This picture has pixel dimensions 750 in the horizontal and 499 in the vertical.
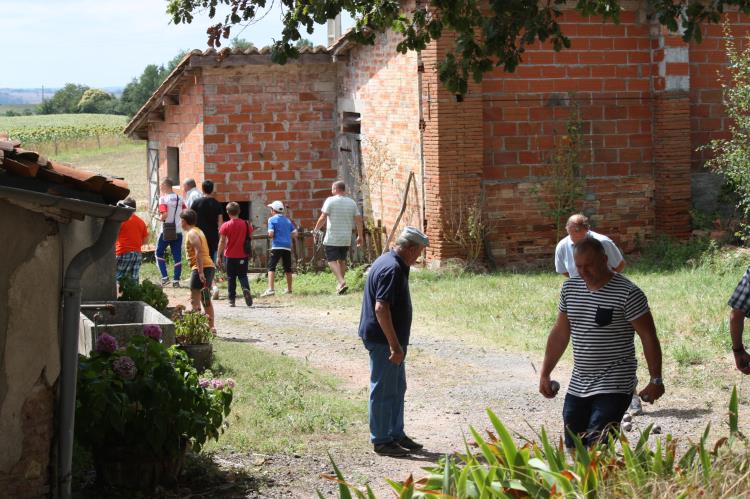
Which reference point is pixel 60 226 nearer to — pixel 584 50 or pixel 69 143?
pixel 584 50

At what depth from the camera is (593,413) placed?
630 cm

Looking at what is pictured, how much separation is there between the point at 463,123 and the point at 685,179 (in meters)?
3.99

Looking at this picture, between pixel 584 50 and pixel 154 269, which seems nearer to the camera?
pixel 584 50

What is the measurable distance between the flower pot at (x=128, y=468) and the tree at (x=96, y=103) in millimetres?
96080

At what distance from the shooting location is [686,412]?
9.36 m

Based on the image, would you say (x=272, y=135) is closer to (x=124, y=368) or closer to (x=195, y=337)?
(x=195, y=337)

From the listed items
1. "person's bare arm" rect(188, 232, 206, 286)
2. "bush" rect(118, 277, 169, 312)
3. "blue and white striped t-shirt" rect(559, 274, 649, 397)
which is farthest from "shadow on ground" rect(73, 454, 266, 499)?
"person's bare arm" rect(188, 232, 206, 286)

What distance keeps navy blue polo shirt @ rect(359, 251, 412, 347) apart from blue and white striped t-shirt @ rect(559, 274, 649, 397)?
1.87m

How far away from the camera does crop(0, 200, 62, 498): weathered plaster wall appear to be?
5973mm

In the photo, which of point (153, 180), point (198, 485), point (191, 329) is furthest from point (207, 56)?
point (198, 485)

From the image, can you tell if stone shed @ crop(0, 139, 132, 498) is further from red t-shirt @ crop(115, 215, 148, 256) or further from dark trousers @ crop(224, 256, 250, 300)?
dark trousers @ crop(224, 256, 250, 300)

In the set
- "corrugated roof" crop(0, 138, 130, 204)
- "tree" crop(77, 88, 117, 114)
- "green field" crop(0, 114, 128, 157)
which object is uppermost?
"tree" crop(77, 88, 117, 114)

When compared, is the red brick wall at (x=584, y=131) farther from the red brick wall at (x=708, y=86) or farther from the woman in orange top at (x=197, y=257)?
the woman in orange top at (x=197, y=257)

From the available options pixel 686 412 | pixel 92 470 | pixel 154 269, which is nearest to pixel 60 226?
pixel 92 470
